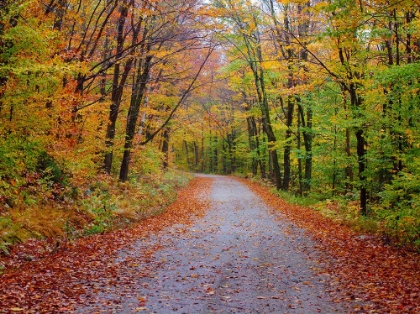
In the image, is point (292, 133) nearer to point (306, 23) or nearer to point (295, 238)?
point (306, 23)

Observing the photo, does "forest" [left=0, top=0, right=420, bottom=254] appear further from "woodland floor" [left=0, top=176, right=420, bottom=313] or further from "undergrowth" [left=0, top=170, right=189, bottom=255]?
"woodland floor" [left=0, top=176, right=420, bottom=313]

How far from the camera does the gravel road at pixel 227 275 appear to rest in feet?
19.0

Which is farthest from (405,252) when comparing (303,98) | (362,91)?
(303,98)

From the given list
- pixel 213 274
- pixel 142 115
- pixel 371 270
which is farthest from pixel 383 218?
pixel 142 115

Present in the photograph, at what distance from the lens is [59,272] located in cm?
696

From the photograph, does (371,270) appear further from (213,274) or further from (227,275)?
(213,274)

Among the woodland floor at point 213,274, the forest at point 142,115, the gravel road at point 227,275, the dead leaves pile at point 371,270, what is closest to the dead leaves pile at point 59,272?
the woodland floor at point 213,274

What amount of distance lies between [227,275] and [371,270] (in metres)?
2.91

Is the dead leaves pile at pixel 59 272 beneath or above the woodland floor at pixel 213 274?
above

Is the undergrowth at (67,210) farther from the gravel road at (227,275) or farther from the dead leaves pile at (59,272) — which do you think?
the gravel road at (227,275)

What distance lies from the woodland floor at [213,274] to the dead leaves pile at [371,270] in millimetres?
18

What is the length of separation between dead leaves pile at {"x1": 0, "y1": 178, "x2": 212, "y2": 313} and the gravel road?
0.37m

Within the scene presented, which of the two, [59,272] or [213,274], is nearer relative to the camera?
[59,272]

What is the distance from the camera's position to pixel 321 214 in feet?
49.5
